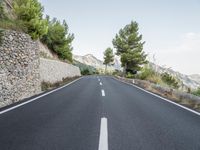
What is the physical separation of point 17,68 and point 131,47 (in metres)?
43.4

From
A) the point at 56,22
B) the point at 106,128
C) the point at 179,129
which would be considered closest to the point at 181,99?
the point at 179,129

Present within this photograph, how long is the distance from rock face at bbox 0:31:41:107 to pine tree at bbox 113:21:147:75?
129ft

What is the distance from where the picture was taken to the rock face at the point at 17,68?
9.58 metres

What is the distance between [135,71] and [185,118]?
158 ft

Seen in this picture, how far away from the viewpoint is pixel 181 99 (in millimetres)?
11938

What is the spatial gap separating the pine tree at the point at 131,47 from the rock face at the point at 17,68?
39.2m

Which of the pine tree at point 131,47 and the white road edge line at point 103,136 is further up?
the pine tree at point 131,47

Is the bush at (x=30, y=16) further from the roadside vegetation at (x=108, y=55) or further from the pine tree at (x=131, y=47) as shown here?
the roadside vegetation at (x=108, y=55)

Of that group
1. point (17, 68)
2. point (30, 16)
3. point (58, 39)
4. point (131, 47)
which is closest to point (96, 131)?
point (17, 68)

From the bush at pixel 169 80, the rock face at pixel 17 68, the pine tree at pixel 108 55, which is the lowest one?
the bush at pixel 169 80

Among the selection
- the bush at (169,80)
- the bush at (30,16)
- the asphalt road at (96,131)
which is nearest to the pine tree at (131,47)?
the bush at (169,80)

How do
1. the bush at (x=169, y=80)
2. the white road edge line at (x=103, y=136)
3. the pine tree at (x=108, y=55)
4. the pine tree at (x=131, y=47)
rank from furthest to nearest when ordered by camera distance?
the pine tree at (x=108, y=55), the pine tree at (x=131, y=47), the bush at (x=169, y=80), the white road edge line at (x=103, y=136)

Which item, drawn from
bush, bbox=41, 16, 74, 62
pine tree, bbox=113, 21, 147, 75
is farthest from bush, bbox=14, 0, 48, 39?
pine tree, bbox=113, 21, 147, 75

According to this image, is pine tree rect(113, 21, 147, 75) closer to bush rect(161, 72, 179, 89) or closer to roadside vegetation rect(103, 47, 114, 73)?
bush rect(161, 72, 179, 89)
